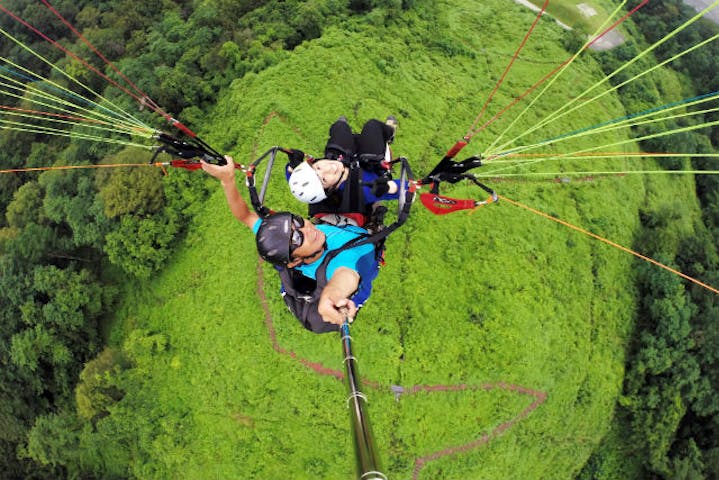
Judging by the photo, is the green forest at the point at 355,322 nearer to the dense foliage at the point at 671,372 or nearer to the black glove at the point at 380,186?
the dense foliage at the point at 671,372

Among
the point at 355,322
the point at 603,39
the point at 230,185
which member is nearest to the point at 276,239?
the point at 230,185

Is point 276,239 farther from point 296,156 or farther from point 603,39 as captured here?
point 603,39

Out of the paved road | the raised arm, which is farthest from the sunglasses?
the paved road

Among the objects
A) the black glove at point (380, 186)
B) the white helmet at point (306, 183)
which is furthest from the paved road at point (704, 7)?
the white helmet at point (306, 183)

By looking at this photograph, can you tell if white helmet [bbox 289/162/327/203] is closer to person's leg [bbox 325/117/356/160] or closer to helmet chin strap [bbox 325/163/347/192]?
helmet chin strap [bbox 325/163/347/192]

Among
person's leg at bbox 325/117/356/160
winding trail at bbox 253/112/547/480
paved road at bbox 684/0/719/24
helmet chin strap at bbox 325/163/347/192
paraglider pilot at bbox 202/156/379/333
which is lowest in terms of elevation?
winding trail at bbox 253/112/547/480

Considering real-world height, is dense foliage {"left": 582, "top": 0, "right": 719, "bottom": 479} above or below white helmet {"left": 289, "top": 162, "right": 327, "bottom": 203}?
below
